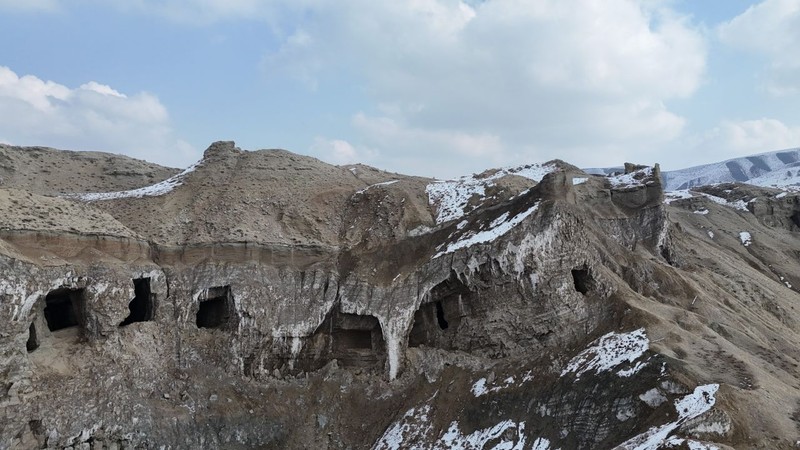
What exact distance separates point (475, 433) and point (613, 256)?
13590mm

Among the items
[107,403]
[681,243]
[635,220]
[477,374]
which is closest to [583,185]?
[635,220]

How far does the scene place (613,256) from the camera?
3359 centimetres

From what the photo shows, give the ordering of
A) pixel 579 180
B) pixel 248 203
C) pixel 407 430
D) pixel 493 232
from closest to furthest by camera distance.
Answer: pixel 407 430, pixel 493 232, pixel 248 203, pixel 579 180

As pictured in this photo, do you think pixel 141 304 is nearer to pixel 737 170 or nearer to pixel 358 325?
pixel 358 325

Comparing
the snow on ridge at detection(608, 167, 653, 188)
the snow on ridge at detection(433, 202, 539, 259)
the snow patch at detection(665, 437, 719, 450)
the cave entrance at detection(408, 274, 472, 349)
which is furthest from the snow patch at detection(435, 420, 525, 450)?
the snow on ridge at detection(608, 167, 653, 188)

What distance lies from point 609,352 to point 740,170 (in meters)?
174

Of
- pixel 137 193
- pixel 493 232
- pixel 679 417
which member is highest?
pixel 137 193

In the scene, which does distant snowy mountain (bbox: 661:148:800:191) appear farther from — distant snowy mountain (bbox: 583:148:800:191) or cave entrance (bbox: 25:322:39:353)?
cave entrance (bbox: 25:322:39:353)

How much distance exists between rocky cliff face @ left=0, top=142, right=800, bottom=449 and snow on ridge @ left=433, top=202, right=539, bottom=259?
6.5 inches

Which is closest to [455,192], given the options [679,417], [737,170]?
[679,417]

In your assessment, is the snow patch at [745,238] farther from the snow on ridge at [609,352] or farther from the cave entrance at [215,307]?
the cave entrance at [215,307]

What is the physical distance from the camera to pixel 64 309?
3150 cm

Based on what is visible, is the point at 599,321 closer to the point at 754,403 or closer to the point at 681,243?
the point at 754,403

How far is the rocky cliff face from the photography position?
81.6 feet
